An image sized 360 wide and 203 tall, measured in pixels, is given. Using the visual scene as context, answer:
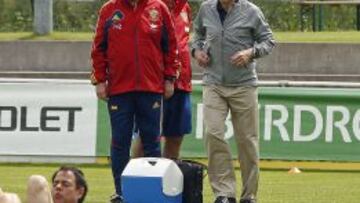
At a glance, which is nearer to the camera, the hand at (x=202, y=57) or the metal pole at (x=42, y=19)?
the hand at (x=202, y=57)

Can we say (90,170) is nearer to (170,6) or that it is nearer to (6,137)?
(6,137)

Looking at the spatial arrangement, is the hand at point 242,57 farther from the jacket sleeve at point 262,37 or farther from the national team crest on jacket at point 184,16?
the national team crest on jacket at point 184,16

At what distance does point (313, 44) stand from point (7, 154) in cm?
714

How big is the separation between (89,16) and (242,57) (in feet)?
61.1

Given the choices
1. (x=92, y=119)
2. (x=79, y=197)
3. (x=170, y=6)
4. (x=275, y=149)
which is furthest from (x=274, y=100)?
(x=79, y=197)

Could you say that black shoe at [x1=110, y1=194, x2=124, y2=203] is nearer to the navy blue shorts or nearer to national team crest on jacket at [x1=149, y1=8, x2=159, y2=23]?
the navy blue shorts

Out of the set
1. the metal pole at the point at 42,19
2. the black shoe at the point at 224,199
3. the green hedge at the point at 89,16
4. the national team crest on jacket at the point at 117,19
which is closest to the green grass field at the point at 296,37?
the metal pole at the point at 42,19

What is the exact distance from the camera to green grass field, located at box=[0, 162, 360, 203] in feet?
43.7

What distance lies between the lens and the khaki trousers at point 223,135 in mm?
12031

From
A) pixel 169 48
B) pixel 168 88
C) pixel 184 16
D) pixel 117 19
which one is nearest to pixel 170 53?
pixel 169 48

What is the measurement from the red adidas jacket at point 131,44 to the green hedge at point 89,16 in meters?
16.8

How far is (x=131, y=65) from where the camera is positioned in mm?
11625

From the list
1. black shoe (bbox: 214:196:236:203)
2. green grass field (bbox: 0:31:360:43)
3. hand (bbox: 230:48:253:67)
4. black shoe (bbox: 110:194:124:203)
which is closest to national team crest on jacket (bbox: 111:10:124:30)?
hand (bbox: 230:48:253:67)

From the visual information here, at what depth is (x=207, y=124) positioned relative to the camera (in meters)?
12.1
